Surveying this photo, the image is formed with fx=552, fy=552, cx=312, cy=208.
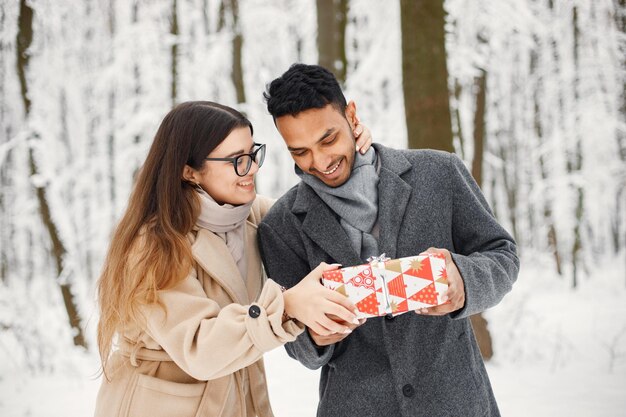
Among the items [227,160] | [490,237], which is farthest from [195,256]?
[490,237]

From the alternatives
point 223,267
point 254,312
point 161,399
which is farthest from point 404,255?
point 161,399

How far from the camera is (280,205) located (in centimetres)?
245

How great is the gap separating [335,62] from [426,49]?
295cm

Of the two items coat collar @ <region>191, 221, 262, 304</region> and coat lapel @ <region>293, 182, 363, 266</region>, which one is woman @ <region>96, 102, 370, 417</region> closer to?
coat collar @ <region>191, 221, 262, 304</region>

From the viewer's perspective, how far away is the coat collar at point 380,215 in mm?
2186

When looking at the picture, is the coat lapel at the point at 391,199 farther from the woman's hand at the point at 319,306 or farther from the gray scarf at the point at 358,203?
the woman's hand at the point at 319,306

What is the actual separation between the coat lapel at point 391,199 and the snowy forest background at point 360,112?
7.60ft

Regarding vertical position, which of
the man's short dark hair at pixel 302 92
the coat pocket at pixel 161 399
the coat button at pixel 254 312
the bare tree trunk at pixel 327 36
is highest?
the bare tree trunk at pixel 327 36

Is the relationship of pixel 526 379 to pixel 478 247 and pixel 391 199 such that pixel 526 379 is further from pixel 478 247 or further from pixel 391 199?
pixel 391 199

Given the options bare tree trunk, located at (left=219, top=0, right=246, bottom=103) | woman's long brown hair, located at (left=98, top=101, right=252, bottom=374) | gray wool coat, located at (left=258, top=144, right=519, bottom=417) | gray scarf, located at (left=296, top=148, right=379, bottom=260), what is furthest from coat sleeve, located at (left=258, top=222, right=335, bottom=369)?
bare tree trunk, located at (left=219, top=0, right=246, bottom=103)

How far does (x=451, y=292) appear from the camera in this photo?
187 centimetres

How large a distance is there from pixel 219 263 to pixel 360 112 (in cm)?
784

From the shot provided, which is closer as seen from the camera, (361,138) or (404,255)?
(404,255)

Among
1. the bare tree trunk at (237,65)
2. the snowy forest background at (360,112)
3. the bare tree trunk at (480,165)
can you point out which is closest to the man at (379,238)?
the snowy forest background at (360,112)
